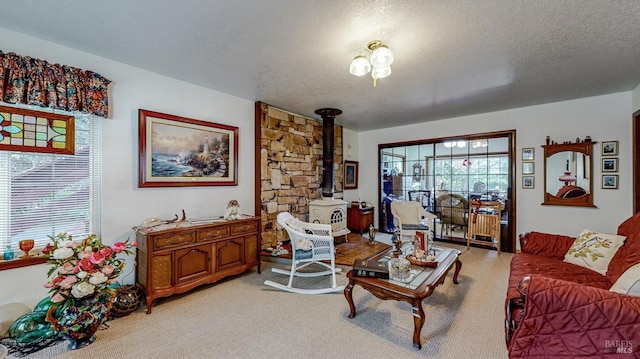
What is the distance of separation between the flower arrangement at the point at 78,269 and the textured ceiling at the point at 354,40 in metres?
1.79

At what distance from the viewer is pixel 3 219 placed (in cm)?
218

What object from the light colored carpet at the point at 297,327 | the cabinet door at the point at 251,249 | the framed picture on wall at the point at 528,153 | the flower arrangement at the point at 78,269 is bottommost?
the light colored carpet at the point at 297,327

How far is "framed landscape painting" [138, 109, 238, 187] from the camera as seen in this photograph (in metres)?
2.93

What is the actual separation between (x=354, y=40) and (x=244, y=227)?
2.52 meters

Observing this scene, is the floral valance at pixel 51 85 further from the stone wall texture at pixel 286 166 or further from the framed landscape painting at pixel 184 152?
the stone wall texture at pixel 286 166

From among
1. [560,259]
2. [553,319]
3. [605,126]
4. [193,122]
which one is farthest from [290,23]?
[605,126]

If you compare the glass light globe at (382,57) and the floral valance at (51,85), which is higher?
the glass light globe at (382,57)

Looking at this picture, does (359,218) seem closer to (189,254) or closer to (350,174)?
(350,174)

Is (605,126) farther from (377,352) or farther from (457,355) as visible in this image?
(377,352)

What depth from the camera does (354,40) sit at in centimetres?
229

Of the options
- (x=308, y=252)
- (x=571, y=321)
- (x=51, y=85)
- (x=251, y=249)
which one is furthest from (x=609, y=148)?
(x=51, y=85)

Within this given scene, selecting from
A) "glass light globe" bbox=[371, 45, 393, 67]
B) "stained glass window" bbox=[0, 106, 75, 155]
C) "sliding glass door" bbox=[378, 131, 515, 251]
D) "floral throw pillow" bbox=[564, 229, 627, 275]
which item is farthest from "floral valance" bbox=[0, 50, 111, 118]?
"sliding glass door" bbox=[378, 131, 515, 251]

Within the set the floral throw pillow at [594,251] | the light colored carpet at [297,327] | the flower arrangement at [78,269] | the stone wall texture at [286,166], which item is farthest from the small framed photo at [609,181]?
the flower arrangement at [78,269]

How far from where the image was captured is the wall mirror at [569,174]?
3850mm
